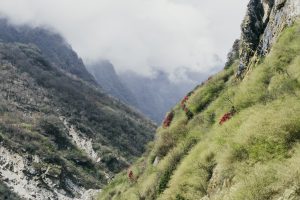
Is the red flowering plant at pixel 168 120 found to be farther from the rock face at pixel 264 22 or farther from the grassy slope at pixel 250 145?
the rock face at pixel 264 22

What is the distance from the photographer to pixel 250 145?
100 ft

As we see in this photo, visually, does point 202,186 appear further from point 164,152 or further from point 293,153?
point 164,152

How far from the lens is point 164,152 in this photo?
63.6m

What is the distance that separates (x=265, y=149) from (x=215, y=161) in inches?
373

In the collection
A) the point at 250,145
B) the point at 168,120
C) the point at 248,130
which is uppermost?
the point at 168,120

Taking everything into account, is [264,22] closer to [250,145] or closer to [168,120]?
[168,120]

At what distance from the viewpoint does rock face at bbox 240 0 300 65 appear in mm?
49719

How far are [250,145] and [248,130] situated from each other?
3.55 feet

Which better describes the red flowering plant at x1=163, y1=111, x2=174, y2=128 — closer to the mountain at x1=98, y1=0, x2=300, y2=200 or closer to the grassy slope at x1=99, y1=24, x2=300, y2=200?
the mountain at x1=98, y1=0, x2=300, y2=200

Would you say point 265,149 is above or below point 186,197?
above

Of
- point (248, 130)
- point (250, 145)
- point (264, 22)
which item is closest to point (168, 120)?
point (264, 22)

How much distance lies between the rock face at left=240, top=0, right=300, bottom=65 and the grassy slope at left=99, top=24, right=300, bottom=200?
405 cm

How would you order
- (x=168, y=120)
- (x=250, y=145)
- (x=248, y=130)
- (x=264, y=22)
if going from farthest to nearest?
1. (x=168, y=120)
2. (x=264, y=22)
3. (x=248, y=130)
4. (x=250, y=145)

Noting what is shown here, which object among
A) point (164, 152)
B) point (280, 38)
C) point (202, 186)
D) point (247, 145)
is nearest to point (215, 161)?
point (202, 186)
